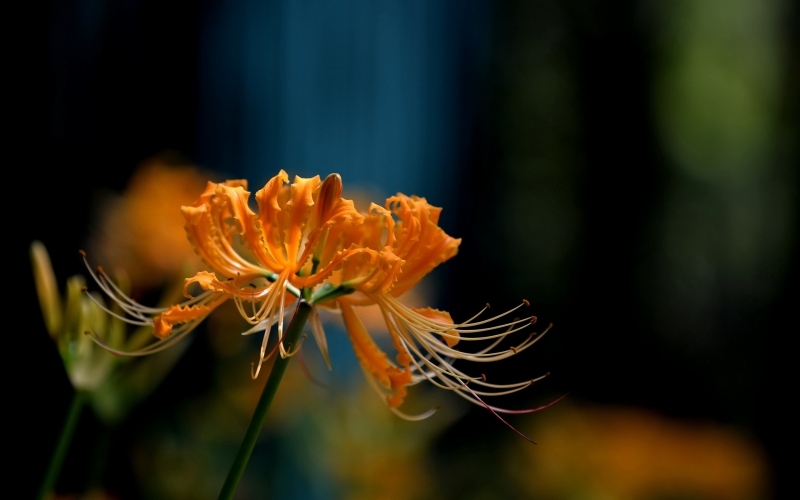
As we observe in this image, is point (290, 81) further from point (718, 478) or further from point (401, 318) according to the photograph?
point (401, 318)

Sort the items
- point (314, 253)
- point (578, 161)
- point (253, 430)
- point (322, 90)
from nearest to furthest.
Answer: point (253, 430), point (314, 253), point (322, 90), point (578, 161)

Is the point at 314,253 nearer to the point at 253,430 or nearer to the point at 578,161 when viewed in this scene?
the point at 253,430

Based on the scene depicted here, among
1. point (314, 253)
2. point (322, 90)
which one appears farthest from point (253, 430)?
point (322, 90)

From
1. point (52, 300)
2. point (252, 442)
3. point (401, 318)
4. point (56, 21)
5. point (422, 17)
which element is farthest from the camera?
point (422, 17)

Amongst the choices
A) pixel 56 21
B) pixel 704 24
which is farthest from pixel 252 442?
pixel 704 24

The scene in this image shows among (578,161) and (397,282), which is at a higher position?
(397,282)

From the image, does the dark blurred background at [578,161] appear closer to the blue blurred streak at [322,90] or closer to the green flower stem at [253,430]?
the blue blurred streak at [322,90]

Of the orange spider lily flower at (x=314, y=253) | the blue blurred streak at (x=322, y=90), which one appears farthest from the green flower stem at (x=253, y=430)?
the blue blurred streak at (x=322, y=90)

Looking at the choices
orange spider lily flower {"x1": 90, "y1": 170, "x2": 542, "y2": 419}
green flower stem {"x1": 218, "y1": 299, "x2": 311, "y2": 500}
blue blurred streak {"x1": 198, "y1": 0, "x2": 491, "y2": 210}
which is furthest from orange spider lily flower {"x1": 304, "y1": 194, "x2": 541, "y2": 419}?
blue blurred streak {"x1": 198, "y1": 0, "x2": 491, "y2": 210}

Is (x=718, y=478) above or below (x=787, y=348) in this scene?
above
